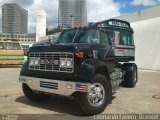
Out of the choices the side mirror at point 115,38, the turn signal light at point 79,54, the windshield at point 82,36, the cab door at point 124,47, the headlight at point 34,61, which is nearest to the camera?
the turn signal light at point 79,54

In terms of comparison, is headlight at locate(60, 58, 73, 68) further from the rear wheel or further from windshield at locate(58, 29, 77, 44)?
the rear wheel

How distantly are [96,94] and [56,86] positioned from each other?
106 cm

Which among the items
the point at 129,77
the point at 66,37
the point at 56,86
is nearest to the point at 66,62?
the point at 56,86

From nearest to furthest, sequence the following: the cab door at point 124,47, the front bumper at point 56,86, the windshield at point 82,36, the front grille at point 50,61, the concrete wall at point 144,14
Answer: the front bumper at point 56,86 < the front grille at point 50,61 < the windshield at point 82,36 < the cab door at point 124,47 < the concrete wall at point 144,14

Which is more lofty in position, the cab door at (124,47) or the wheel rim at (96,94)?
the cab door at (124,47)

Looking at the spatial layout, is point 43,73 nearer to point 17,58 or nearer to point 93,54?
point 93,54

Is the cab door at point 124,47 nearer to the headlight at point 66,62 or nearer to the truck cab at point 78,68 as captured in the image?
the truck cab at point 78,68

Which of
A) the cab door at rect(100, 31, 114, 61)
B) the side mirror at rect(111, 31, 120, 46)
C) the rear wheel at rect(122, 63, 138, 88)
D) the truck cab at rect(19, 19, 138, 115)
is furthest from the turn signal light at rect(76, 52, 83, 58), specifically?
the rear wheel at rect(122, 63, 138, 88)

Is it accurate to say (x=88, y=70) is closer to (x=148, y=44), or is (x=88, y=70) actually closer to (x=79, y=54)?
(x=79, y=54)

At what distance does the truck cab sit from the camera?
629 centimetres

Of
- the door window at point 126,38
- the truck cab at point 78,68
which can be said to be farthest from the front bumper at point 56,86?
the door window at point 126,38

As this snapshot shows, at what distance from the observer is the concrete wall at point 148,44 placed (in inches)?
853

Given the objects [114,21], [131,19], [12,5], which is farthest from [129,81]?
[12,5]

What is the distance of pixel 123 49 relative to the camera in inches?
387
